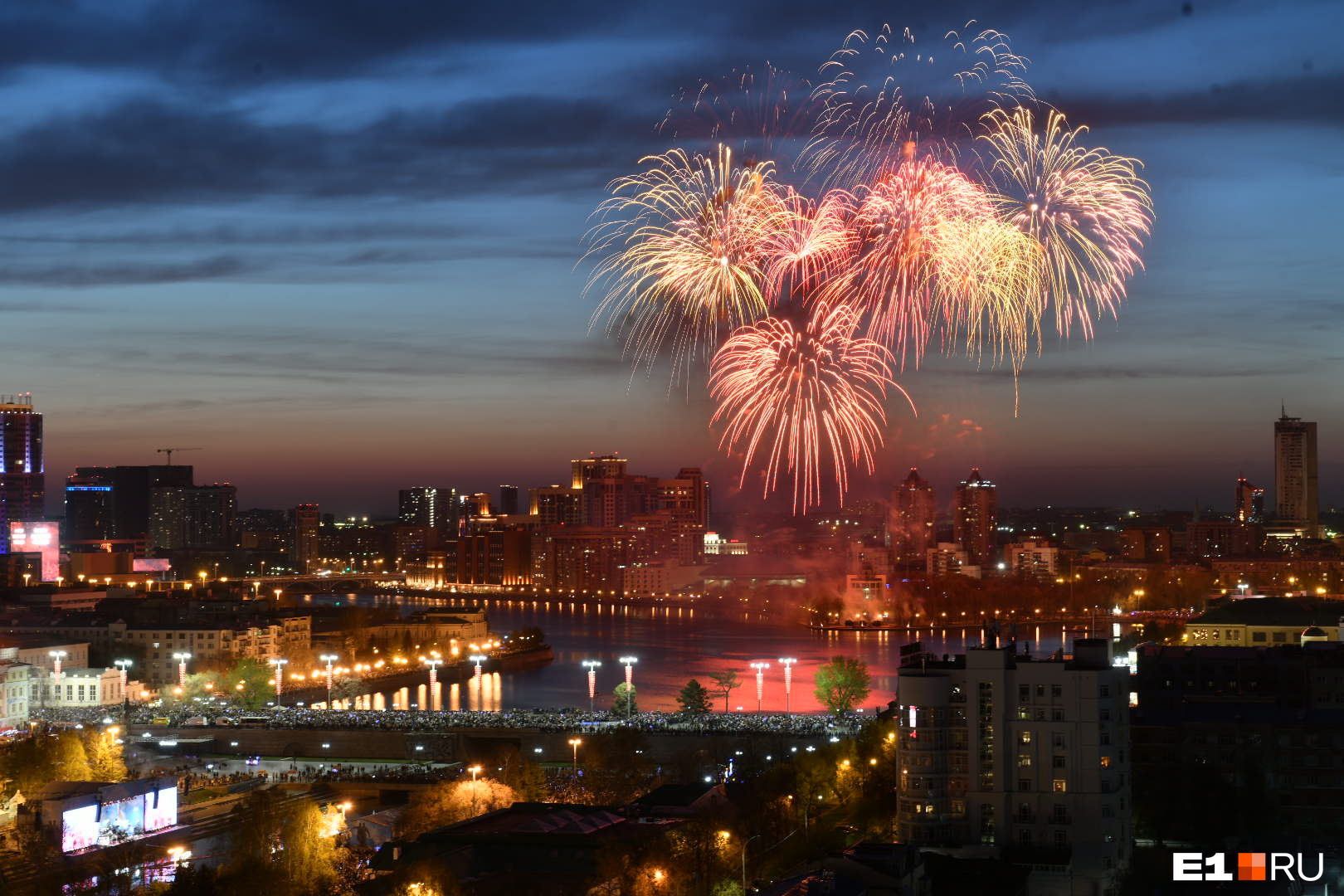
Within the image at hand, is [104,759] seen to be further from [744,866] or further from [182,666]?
[182,666]

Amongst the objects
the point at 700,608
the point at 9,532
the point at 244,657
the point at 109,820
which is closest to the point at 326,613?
the point at 244,657

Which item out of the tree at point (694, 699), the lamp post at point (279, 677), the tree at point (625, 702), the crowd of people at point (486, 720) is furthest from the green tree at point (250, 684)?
the tree at point (694, 699)

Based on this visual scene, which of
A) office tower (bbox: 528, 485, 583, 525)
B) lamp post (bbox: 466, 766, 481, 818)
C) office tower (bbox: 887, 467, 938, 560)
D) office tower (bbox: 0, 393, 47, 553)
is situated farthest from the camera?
office tower (bbox: 528, 485, 583, 525)

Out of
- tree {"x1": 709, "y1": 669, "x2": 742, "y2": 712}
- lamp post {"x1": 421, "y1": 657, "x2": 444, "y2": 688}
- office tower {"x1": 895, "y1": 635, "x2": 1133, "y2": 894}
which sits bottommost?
lamp post {"x1": 421, "y1": 657, "x2": 444, "y2": 688}

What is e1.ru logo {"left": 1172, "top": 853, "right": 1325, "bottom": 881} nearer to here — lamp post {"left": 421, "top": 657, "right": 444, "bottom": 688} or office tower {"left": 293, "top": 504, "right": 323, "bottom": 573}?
lamp post {"left": 421, "top": 657, "right": 444, "bottom": 688}

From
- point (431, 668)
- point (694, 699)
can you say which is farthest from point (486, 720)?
point (431, 668)

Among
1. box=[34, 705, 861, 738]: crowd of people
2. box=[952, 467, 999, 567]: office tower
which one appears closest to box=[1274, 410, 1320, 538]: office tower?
box=[952, 467, 999, 567]: office tower

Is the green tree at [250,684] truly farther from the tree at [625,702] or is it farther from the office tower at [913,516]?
the office tower at [913,516]
